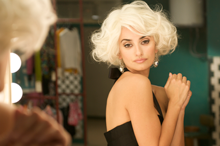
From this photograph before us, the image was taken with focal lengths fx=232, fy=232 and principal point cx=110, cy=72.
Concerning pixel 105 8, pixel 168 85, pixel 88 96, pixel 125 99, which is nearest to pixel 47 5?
pixel 125 99

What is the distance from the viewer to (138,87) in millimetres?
1097

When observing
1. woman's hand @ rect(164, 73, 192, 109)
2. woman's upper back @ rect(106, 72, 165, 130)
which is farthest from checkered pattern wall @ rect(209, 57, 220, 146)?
woman's upper back @ rect(106, 72, 165, 130)

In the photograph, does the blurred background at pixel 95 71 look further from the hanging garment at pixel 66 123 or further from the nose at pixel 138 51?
the nose at pixel 138 51

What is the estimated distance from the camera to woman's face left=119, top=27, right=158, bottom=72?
120 centimetres

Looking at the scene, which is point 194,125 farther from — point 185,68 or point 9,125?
point 9,125

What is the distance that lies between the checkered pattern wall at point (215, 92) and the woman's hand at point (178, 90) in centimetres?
Answer: 54

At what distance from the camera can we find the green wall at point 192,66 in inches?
66.0

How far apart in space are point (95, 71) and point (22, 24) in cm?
136

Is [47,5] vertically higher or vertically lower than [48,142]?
higher

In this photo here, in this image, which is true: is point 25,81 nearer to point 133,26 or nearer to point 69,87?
point 69,87

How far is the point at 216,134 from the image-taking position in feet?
5.85

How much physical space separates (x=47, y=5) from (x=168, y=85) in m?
0.85

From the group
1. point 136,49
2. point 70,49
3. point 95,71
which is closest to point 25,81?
point 70,49

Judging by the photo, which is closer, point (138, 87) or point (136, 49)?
point (138, 87)
